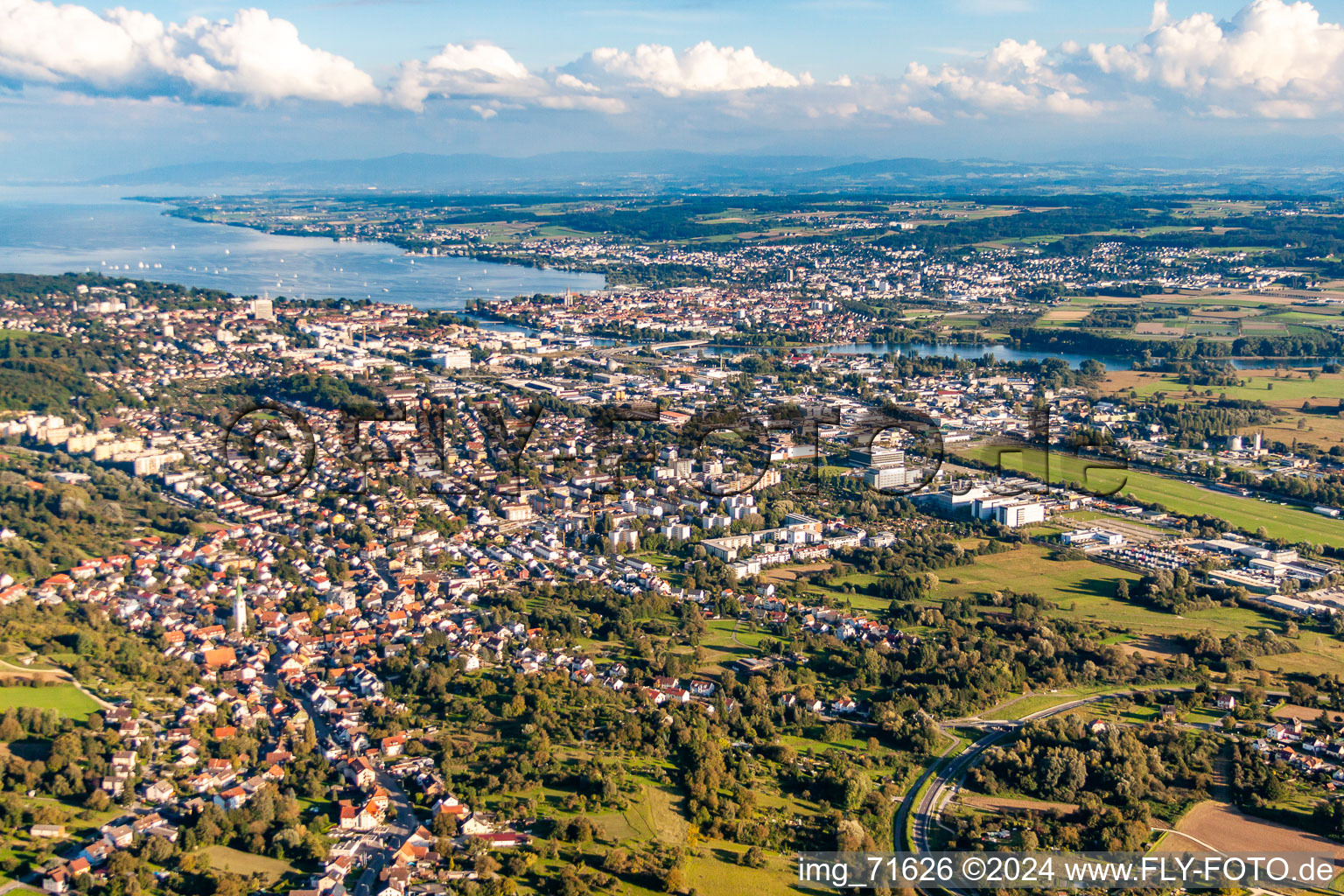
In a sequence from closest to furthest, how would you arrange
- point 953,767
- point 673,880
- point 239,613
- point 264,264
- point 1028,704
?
point 673,880 → point 953,767 → point 1028,704 → point 239,613 → point 264,264

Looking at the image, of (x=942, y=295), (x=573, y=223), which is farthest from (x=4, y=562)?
(x=573, y=223)

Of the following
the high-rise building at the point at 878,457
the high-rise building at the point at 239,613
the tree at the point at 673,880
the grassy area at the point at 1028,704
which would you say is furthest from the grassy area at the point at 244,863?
the high-rise building at the point at 878,457

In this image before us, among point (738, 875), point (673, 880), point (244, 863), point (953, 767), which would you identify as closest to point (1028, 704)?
point (953, 767)

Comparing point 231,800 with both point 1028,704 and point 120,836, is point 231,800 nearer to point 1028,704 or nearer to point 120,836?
point 120,836

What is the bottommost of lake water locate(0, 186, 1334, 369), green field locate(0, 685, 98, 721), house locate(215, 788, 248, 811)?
house locate(215, 788, 248, 811)

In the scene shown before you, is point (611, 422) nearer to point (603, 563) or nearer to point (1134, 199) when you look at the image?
point (603, 563)

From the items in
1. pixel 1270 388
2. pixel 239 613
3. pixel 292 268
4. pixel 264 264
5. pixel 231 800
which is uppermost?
pixel 264 264

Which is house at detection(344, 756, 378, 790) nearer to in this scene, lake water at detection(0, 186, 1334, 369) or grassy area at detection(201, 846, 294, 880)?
grassy area at detection(201, 846, 294, 880)

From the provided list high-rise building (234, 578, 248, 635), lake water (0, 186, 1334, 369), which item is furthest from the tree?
lake water (0, 186, 1334, 369)
